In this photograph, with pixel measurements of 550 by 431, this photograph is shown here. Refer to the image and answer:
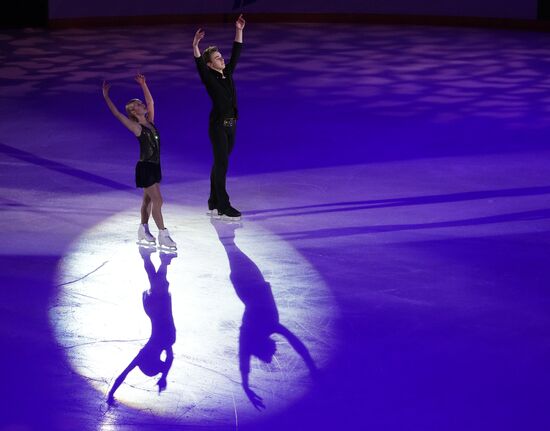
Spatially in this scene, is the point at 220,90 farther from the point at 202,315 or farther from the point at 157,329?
the point at 157,329

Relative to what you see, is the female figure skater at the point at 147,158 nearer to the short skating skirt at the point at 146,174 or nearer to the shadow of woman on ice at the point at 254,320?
the short skating skirt at the point at 146,174

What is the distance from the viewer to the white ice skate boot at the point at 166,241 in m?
7.69

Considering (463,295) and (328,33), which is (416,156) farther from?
(328,33)

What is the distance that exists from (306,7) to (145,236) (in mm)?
14153

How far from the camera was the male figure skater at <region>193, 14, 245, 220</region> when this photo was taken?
8.22 metres

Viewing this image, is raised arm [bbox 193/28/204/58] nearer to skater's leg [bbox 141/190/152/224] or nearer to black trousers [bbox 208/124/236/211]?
black trousers [bbox 208/124/236/211]

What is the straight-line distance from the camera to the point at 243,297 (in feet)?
22.4

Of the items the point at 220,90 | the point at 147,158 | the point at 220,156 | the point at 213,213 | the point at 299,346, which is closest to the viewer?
the point at 299,346

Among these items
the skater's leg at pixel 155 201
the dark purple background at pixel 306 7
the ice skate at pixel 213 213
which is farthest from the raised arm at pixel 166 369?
the dark purple background at pixel 306 7

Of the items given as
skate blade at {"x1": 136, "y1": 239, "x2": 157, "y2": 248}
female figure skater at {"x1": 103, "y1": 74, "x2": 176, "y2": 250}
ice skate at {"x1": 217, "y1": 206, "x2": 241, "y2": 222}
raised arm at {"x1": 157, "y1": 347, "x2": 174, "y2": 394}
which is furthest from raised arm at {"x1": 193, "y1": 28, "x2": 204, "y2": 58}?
raised arm at {"x1": 157, "y1": 347, "x2": 174, "y2": 394}

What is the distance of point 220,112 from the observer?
27.3ft

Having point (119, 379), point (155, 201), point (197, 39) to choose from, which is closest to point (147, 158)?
point (155, 201)

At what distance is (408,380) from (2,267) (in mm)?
3300

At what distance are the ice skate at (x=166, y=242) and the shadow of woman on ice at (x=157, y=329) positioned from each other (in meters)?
0.08
